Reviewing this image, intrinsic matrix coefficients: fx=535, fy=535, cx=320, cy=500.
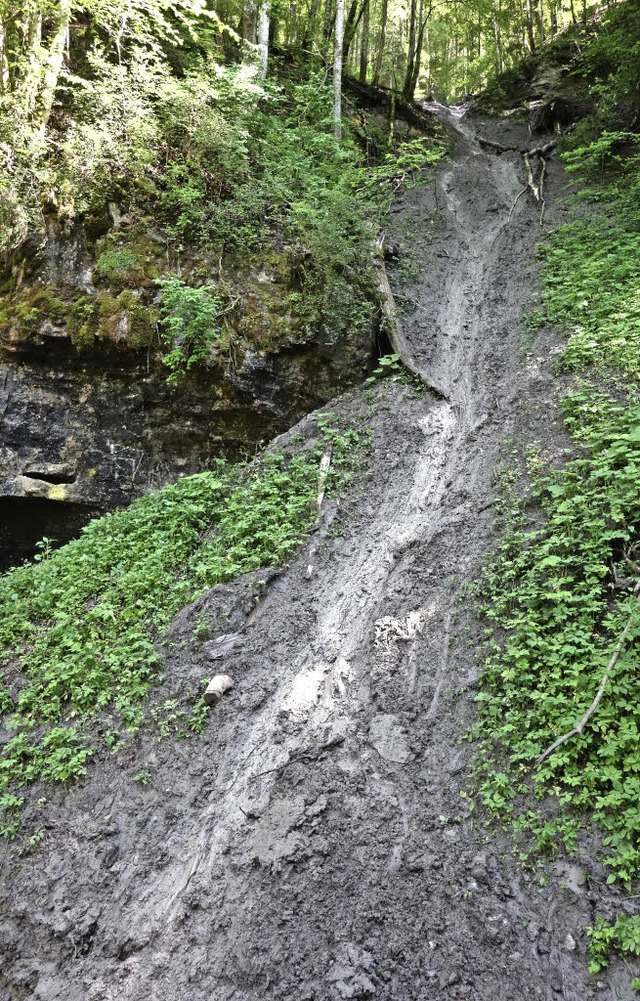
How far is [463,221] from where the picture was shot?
13.5m

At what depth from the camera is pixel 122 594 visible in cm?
656

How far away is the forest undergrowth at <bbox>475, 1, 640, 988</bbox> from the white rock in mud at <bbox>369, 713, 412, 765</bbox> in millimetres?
655

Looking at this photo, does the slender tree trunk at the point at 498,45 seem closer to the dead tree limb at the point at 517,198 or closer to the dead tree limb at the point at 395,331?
the dead tree limb at the point at 517,198

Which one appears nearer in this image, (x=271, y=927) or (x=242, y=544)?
(x=271, y=927)

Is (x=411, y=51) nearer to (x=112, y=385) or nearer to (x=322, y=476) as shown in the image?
(x=112, y=385)

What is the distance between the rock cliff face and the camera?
830 cm

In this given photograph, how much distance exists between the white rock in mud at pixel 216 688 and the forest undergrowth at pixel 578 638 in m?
2.41

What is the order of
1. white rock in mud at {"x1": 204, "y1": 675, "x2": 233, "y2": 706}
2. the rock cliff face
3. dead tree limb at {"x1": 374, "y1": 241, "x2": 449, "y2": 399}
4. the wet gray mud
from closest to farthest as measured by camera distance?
the wet gray mud < white rock in mud at {"x1": 204, "y1": 675, "x2": 233, "y2": 706} < the rock cliff face < dead tree limb at {"x1": 374, "y1": 241, "x2": 449, "y2": 399}

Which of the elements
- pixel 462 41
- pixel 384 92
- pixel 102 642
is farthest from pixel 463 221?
pixel 462 41

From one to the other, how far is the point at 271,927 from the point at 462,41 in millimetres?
34167

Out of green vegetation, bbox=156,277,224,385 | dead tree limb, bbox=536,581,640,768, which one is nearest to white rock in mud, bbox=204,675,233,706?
dead tree limb, bbox=536,581,640,768

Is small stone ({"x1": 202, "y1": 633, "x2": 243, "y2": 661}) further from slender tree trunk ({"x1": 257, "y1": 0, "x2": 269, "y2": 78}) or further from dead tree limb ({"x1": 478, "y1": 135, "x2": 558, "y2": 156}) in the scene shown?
dead tree limb ({"x1": 478, "y1": 135, "x2": 558, "y2": 156})

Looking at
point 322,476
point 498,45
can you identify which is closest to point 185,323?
point 322,476

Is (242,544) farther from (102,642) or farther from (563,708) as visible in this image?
(563,708)
